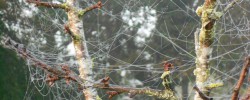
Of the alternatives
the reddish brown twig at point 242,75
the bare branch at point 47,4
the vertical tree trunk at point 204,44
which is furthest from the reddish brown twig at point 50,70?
the reddish brown twig at point 242,75

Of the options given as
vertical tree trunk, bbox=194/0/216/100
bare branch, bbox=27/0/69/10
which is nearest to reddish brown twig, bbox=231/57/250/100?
vertical tree trunk, bbox=194/0/216/100

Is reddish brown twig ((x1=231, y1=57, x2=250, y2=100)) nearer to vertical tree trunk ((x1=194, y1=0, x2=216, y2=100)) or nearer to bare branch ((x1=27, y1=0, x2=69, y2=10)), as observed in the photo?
vertical tree trunk ((x1=194, y1=0, x2=216, y2=100))

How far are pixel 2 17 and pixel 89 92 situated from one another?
908 centimetres

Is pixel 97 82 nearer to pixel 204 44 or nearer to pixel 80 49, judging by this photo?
pixel 204 44

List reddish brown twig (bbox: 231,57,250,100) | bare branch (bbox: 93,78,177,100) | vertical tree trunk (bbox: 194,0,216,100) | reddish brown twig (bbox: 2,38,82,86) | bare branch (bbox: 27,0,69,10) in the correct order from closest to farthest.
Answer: reddish brown twig (bbox: 231,57,250,100) < vertical tree trunk (bbox: 194,0,216,100) < bare branch (bbox: 93,78,177,100) < reddish brown twig (bbox: 2,38,82,86) < bare branch (bbox: 27,0,69,10)

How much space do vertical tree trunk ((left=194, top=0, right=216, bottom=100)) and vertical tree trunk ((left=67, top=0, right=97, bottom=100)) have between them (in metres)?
1.41

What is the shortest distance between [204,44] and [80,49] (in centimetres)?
158

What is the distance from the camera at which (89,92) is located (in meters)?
4.61

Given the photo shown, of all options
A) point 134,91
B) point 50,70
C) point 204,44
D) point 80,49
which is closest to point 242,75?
point 204,44

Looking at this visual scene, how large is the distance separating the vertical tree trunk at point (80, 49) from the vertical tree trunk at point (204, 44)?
1414 mm

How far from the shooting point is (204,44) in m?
3.37

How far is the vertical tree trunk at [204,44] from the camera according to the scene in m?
3.29

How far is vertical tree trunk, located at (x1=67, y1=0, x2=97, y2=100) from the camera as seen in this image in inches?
182

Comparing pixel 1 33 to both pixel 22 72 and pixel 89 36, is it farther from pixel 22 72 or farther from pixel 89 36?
pixel 89 36
